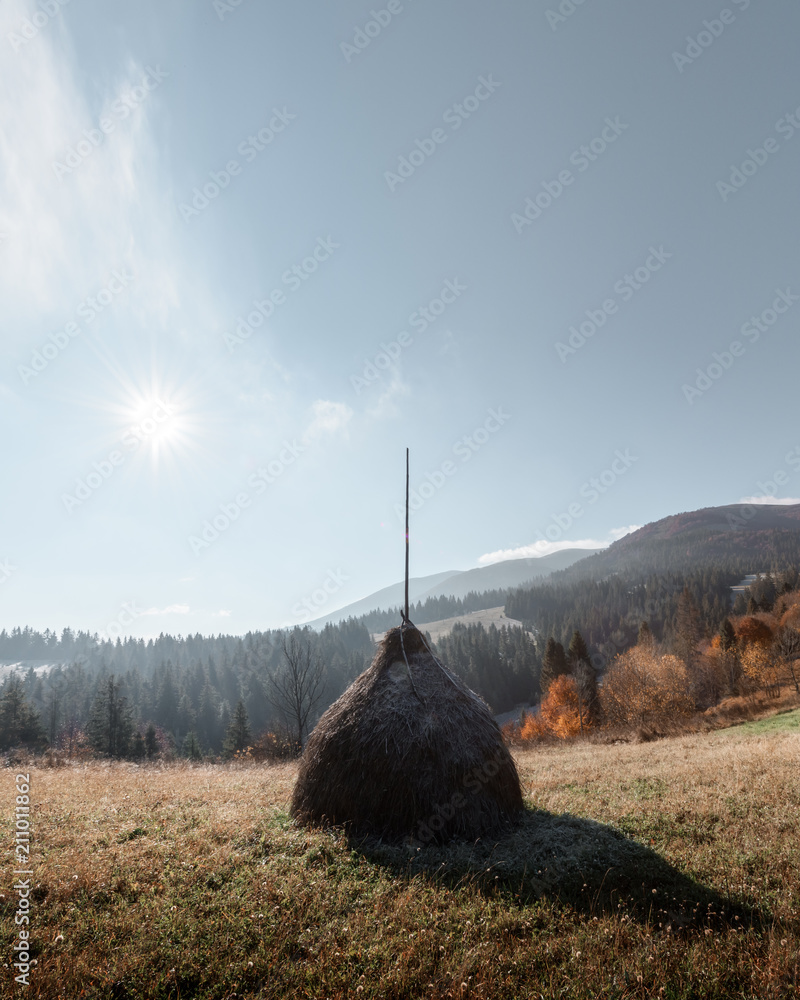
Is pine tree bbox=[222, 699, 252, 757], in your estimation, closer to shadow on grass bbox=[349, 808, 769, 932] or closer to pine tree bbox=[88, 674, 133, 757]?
pine tree bbox=[88, 674, 133, 757]

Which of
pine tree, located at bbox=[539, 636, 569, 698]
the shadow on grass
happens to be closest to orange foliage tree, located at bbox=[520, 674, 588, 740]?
pine tree, located at bbox=[539, 636, 569, 698]

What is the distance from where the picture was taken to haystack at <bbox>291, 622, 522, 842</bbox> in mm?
8211

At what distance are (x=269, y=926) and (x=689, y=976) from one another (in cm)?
450

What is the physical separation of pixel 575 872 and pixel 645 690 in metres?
54.4

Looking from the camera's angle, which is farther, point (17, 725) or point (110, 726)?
point (110, 726)

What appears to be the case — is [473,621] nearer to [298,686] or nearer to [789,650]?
[789,650]

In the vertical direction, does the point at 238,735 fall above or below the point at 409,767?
below

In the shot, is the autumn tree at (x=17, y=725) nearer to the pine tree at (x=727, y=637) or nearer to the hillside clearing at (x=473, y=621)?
the pine tree at (x=727, y=637)

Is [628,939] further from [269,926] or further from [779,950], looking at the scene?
[269,926]

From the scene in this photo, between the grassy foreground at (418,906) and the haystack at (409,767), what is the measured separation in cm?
54

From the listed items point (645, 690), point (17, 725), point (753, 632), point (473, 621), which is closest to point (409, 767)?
point (645, 690)

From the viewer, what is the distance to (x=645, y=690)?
51312 mm

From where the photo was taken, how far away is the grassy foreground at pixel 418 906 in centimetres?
435

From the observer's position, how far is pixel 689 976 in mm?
4387
